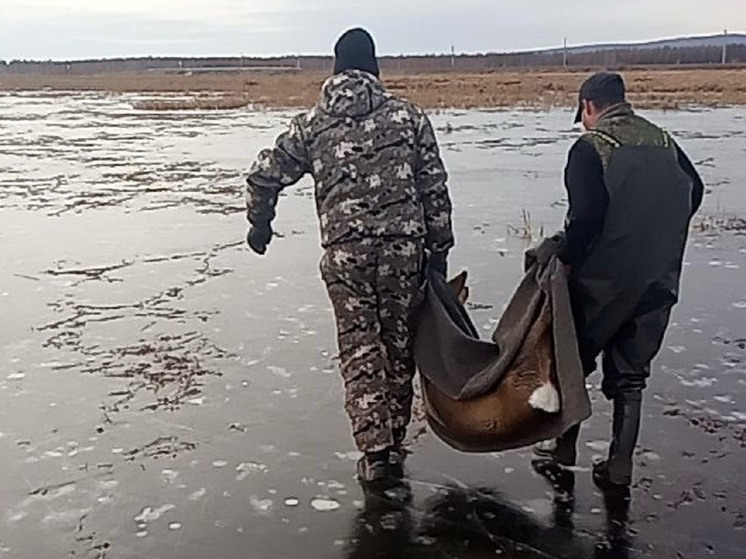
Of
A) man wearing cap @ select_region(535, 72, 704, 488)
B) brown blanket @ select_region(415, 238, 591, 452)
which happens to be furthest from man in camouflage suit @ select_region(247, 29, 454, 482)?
man wearing cap @ select_region(535, 72, 704, 488)

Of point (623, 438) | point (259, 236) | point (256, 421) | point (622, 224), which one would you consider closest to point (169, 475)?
point (256, 421)

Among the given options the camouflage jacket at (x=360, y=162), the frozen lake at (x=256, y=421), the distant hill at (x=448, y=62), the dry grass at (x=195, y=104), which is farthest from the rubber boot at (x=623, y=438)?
the distant hill at (x=448, y=62)

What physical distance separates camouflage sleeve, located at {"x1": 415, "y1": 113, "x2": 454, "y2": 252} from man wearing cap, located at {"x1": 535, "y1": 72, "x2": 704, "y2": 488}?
26.2 inches

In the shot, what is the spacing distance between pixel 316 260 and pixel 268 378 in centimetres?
378

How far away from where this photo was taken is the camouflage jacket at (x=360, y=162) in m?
4.82

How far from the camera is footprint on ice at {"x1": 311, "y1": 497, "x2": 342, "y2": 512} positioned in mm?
4785

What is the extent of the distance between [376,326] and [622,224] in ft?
4.15

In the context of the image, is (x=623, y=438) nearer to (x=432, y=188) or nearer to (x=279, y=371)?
(x=432, y=188)

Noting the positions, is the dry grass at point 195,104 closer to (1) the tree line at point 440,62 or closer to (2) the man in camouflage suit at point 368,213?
(2) the man in camouflage suit at point 368,213

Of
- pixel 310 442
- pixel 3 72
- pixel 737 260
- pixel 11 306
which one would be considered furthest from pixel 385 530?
pixel 3 72

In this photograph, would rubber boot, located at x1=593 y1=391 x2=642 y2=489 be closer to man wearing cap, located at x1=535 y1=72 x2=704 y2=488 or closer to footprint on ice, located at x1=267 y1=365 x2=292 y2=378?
man wearing cap, located at x1=535 y1=72 x2=704 y2=488

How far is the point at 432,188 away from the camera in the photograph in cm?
496

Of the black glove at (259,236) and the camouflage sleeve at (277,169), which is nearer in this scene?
the camouflage sleeve at (277,169)

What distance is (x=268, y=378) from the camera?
6645 mm
